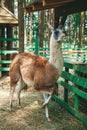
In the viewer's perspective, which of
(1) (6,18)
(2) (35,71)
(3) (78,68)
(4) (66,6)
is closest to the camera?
(3) (78,68)

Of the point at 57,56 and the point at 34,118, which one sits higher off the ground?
the point at 57,56

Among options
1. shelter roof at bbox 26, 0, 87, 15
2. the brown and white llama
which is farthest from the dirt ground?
shelter roof at bbox 26, 0, 87, 15

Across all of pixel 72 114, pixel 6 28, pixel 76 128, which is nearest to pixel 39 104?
pixel 72 114

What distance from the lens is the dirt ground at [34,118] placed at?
20.5ft

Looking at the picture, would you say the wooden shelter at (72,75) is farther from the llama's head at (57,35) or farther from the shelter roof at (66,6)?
the llama's head at (57,35)

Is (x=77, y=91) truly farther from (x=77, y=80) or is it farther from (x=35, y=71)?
(x=35, y=71)

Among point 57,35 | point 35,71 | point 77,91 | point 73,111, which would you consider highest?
point 57,35

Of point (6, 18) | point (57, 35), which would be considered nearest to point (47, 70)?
point (57, 35)

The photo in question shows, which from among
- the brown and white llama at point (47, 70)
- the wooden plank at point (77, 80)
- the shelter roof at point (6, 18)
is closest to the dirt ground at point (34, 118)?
the brown and white llama at point (47, 70)

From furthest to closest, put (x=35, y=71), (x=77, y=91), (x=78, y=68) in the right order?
(x=35, y=71) < (x=78, y=68) < (x=77, y=91)

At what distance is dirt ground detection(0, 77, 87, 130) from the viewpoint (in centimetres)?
623

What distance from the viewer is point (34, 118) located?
22.4ft

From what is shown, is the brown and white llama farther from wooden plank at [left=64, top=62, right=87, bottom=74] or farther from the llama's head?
wooden plank at [left=64, top=62, right=87, bottom=74]

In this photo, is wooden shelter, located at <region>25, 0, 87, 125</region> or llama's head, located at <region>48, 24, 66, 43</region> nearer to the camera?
wooden shelter, located at <region>25, 0, 87, 125</region>
